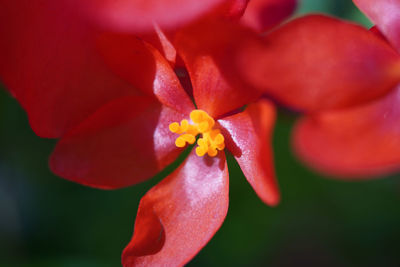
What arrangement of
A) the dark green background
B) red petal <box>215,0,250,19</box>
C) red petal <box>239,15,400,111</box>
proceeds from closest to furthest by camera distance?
red petal <box>239,15,400,111</box> < red petal <box>215,0,250,19</box> < the dark green background

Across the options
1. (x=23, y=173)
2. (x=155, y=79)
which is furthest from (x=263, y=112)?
(x=23, y=173)

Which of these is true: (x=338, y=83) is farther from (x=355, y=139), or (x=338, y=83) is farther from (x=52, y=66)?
(x=52, y=66)

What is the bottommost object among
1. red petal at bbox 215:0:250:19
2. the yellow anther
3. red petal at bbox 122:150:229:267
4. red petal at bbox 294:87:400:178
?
red petal at bbox 122:150:229:267

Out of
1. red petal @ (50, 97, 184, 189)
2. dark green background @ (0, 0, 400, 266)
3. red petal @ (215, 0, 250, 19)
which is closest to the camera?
red petal @ (215, 0, 250, 19)

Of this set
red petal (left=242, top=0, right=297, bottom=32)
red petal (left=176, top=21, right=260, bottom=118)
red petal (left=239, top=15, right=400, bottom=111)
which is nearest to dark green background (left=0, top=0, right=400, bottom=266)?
red petal (left=242, top=0, right=297, bottom=32)

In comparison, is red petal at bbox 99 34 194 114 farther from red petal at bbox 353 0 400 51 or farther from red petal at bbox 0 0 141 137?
red petal at bbox 353 0 400 51

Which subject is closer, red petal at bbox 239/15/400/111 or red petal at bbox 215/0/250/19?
red petal at bbox 239/15/400/111

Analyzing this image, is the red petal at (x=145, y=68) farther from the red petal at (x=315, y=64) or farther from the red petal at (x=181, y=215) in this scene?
the red petal at (x=315, y=64)
